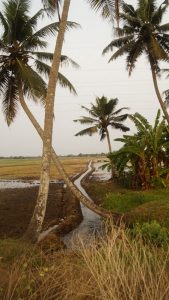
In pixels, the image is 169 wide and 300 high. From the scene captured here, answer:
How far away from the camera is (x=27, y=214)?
59.3ft

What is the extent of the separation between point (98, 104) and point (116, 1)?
21.3 meters

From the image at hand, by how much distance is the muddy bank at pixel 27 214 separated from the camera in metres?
14.4

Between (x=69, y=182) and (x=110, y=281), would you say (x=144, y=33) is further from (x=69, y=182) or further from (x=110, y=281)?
(x=110, y=281)

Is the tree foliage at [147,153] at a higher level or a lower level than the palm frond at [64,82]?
lower

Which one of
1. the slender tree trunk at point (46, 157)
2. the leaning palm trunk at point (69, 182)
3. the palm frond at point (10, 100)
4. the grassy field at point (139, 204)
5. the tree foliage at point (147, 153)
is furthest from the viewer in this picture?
the tree foliage at point (147, 153)

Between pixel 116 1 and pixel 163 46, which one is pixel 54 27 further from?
pixel 163 46

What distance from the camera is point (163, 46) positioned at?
24.7 m

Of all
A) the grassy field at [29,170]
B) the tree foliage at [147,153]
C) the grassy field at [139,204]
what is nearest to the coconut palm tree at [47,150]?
the grassy field at [139,204]

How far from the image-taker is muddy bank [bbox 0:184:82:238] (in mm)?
14443

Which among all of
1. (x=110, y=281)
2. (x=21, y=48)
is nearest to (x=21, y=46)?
(x=21, y=48)

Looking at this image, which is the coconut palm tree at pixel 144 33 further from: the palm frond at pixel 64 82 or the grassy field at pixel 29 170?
the grassy field at pixel 29 170

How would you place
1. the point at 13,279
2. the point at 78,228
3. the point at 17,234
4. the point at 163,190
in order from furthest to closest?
1. the point at 163,190
2. the point at 78,228
3. the point at 17,234
4. the point at 13,279

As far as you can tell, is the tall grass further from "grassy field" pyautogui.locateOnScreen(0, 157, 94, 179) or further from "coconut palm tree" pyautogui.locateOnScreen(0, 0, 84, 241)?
"grassy field" pyautogui.locateOnScreen(0, 157, 94, 179)

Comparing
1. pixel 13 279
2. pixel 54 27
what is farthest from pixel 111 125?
pixel 13 279
